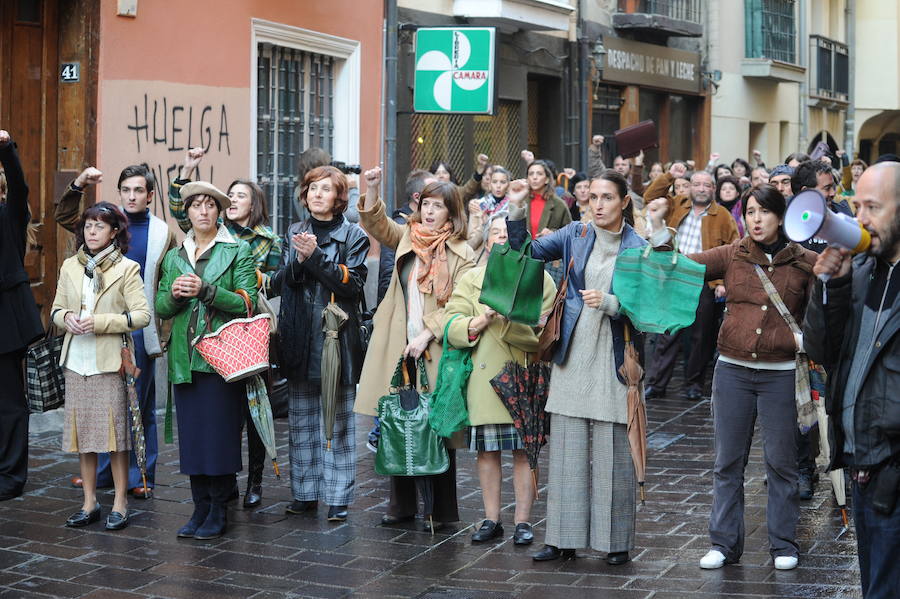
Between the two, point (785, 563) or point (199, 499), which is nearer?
point (785, 563)

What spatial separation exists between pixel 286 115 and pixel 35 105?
3.61m

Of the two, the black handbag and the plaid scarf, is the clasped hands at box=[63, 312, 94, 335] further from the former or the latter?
the black handbag

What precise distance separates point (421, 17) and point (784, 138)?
1617 centimetres

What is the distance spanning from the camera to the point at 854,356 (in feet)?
16.1

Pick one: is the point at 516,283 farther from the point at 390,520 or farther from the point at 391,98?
the point at 391,98

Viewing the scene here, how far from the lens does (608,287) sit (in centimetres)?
689

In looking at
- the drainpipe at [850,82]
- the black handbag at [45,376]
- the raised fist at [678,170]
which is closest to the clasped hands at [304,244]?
the black handbag at [45,376]

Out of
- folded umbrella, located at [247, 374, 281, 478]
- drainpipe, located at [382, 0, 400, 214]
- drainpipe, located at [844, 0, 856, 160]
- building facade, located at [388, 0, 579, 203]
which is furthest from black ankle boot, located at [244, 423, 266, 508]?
drainpipe, located at [844, 0, 856, 160]

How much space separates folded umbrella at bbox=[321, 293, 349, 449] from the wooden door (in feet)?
12.2

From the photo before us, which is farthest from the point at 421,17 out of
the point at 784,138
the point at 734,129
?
the point at 784,138

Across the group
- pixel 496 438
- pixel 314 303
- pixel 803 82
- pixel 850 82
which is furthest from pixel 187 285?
pixel 850 82

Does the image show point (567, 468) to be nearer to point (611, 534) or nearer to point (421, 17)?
point (611, 534)

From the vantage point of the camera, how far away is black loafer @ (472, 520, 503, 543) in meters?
7.41

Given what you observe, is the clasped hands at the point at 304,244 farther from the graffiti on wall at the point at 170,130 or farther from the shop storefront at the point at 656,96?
the shop storefront at the point at 656,96
